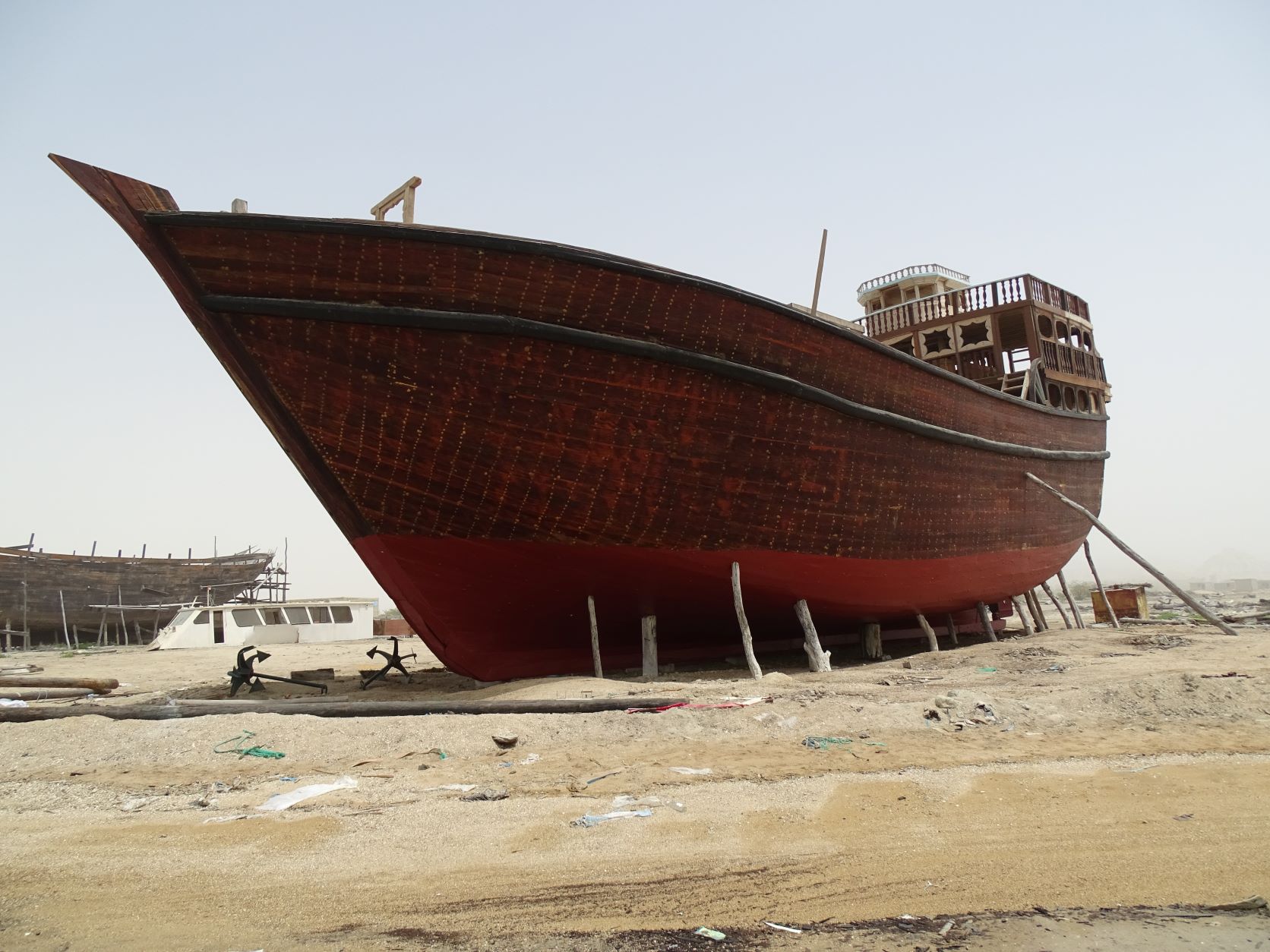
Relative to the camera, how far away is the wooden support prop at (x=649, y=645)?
321 inches

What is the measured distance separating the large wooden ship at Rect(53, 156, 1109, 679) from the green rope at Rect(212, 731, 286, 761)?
7.55 ft

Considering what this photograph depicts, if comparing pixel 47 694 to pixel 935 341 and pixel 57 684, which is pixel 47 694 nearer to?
pixel 57 684

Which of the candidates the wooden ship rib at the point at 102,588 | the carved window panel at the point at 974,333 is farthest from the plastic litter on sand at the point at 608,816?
the wooden ship rib at the point at 102,588

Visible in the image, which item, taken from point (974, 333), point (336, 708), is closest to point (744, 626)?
point (336, 708)

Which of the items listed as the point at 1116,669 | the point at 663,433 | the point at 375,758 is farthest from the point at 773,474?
the point at 375,758

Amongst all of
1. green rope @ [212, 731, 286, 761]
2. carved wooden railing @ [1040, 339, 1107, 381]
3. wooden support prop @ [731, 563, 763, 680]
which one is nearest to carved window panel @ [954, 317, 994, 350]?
carved wooden railing @ [1040, 339, 1107, 381]

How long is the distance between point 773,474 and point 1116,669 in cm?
362

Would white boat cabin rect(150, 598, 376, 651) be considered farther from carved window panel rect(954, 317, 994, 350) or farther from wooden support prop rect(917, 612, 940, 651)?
carved window panel rect(954, 317, 994, 350)

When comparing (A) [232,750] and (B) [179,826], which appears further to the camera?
(A) [232,750]

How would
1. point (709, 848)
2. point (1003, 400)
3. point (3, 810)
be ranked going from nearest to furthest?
point (709, 848), point (3, 810), point (1003, 400)

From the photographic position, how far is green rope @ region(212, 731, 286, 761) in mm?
5109

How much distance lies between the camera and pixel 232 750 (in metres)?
5.17

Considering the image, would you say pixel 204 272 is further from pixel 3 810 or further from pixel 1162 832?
pixel 1162 832

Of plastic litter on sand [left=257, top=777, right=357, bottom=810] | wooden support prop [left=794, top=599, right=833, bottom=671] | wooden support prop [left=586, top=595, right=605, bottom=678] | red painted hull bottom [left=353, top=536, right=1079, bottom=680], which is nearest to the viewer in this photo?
plastic litter on sand [left=257, top=777, right=357, bottom=810]
